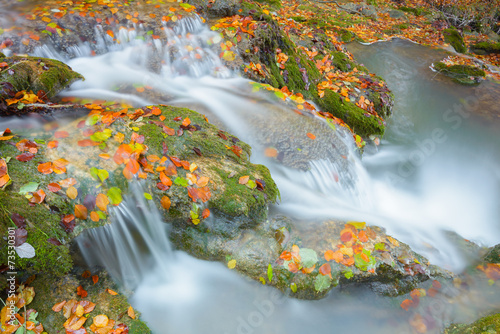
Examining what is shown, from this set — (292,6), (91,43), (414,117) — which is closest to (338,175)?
(414,117)

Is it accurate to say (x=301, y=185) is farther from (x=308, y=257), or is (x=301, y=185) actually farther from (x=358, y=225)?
(x=308, y=257)

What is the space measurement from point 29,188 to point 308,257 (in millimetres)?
2840

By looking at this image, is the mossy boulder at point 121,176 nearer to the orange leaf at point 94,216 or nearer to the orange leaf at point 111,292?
the orange leaf at point 94,216

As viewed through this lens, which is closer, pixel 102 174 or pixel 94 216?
pixel 94 216

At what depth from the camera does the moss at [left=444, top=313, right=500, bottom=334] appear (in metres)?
2.52

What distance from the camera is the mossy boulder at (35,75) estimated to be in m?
3.51

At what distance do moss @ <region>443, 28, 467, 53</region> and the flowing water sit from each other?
3.21 meters

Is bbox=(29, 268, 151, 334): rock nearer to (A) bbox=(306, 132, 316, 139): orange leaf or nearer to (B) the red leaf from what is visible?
(B) the red leaf

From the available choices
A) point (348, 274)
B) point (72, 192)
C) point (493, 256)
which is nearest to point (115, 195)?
point (72, 192)

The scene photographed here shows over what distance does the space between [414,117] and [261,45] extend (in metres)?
4.49

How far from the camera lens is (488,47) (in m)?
11.4

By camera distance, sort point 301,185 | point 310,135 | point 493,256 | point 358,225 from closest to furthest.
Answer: point 358,225
point 493,256
point 301,185
point 310,135

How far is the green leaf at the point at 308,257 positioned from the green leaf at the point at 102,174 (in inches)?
88.5

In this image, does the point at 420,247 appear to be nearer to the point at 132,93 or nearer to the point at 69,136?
the point at 69,136
